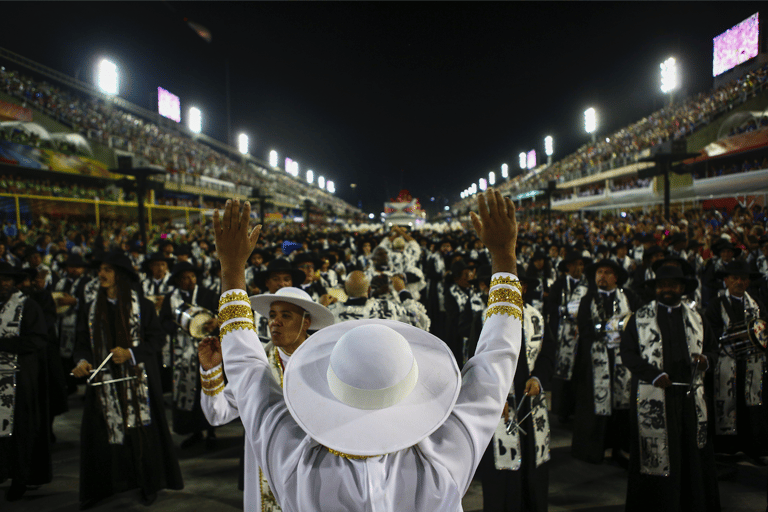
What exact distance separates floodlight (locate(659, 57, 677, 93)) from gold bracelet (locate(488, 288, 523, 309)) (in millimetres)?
54326

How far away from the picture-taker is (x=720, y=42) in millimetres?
38000

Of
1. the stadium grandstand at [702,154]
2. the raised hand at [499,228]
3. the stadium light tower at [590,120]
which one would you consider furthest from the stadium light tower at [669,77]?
the raised hand at [499,228]

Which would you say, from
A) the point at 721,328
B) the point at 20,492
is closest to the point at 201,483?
the point at 20,492

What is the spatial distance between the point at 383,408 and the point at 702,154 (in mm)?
29421

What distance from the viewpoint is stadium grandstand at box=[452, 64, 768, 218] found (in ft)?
67.8

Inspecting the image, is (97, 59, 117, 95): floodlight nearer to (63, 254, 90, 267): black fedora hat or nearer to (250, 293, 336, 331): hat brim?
(63, 254, 90, 267): black fedora hat

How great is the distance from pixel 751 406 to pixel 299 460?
5.57 m

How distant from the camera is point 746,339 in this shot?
4.53m

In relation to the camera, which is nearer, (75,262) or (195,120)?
(75,262)

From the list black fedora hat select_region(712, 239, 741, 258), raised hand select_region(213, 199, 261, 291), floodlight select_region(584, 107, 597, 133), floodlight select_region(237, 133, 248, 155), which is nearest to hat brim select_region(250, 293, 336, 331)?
raised hand select_region(213, 199, 261, 291)

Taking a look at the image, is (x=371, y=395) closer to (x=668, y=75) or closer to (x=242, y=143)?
(x=668, y=75)

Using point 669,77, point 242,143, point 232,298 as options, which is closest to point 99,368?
point 232,298

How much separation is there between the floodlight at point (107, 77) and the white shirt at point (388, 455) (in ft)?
168

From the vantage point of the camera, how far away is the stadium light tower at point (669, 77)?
45.6 meters
